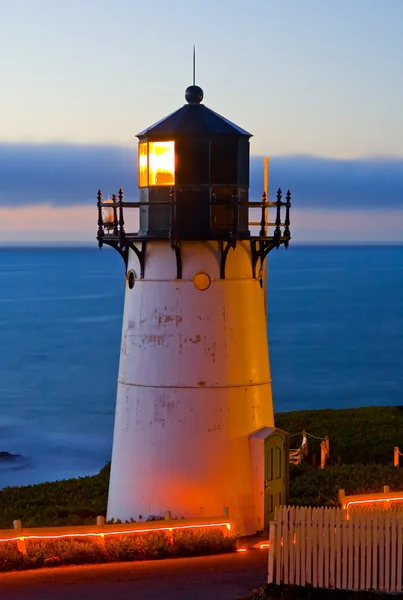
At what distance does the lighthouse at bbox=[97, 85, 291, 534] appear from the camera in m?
15.6

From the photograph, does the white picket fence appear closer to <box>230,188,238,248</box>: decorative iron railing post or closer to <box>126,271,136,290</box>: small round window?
<box>230,188,238,248</box>: decorative iron railing post

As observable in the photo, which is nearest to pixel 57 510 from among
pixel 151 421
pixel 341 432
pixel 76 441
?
pixel 151 421

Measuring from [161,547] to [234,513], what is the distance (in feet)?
6.81

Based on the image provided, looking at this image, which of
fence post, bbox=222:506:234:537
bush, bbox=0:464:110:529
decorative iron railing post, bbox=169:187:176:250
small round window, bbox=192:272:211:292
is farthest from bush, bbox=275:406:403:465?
decorative iron railing post, bbox=169:187:176:250

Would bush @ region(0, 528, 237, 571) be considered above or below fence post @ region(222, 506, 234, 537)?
below

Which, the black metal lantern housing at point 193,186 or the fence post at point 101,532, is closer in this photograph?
the fence post at point 101,532

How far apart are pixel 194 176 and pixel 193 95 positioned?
4.27 ft

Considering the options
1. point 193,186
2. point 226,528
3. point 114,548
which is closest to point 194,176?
point 193,186

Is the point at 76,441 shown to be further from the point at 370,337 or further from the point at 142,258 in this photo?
the point at 370,337

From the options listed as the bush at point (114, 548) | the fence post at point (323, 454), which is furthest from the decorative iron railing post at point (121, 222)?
the fence post at point (323, 454)

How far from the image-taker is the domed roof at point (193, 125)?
15.6 meters

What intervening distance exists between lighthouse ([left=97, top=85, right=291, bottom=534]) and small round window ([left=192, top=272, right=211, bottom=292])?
0.05ft

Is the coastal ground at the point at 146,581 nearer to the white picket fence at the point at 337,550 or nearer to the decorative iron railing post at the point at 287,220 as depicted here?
the white picket fence at the point at 337,550

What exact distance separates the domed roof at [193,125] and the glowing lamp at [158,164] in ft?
0.48
